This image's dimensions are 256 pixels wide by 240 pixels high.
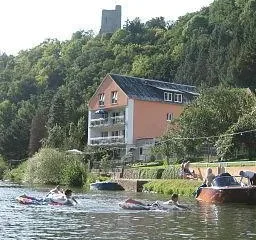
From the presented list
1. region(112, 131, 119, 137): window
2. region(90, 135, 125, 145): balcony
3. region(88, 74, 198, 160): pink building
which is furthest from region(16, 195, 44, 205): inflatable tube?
region(112, 131, 119, 137): window

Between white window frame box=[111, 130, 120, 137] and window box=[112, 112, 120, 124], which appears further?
white window frame box=[111, 130, 120, 137]

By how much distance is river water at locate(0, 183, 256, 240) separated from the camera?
836 inches

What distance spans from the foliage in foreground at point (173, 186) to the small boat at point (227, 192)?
7003mm

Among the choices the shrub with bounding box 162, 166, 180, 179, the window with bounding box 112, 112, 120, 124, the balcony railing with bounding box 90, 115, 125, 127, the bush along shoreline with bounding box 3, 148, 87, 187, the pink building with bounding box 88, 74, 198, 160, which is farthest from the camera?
the window with bounding box 112, 112, 120, 124

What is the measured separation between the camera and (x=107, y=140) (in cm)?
9112

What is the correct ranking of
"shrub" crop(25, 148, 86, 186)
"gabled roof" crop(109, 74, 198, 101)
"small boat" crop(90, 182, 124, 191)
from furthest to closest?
"gabled roof" crop(109, 74, 198, 101), "shrub" crop(25, 148, 86, 186), "small boat" crop(90, 182, 124, 191)

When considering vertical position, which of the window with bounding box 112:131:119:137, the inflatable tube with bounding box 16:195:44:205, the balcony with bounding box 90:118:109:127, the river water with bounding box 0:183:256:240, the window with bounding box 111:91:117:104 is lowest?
the river water with bounding box 0:183:256:240

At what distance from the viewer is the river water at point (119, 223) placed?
69.7 feet

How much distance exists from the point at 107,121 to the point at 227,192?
56797mm

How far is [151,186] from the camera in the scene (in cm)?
5391

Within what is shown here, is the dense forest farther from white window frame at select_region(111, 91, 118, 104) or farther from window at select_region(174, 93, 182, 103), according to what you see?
white window frame at select_region(111, 91, 118, 104)

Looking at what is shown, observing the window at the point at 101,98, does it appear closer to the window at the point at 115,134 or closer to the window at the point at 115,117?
the window at the point at 115,117

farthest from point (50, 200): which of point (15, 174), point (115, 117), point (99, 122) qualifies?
point (99, 122)

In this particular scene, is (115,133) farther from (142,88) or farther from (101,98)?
(142,88)
